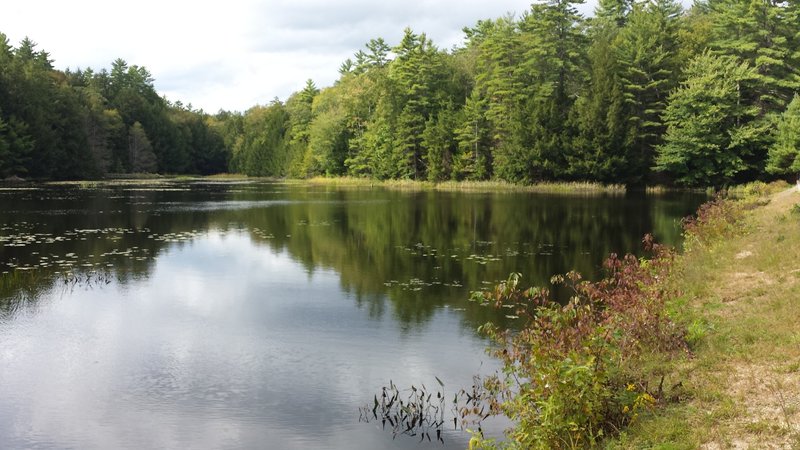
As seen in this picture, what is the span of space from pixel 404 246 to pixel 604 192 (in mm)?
40722

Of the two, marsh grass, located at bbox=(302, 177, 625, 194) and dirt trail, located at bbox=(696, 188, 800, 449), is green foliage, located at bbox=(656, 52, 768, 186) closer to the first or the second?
marsh grass, located at bbox=(302, 177, 625, 194)

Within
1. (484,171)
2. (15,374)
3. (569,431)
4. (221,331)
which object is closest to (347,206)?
(484,171)

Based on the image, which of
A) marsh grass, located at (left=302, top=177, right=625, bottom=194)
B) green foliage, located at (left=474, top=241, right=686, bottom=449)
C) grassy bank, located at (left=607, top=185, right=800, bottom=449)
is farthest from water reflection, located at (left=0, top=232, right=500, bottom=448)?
marsh grass, located at (left=302, top=177, right=625, bottom=194)

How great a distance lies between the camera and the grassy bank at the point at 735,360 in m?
6.56

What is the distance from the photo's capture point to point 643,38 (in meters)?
64.4

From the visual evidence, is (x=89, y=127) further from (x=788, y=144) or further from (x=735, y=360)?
(x=735, y=360)

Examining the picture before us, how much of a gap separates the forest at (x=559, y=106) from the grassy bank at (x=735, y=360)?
116 feet

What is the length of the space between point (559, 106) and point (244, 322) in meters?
58.7

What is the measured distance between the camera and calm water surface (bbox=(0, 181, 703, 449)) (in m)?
8.71

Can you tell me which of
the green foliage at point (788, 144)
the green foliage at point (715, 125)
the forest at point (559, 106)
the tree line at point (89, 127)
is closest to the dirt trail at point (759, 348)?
the green foliage at point (788, 144)

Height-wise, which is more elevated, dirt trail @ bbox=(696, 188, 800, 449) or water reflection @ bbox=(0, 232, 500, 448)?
dirt trail @ bbox=(696, 188, 800, 449)

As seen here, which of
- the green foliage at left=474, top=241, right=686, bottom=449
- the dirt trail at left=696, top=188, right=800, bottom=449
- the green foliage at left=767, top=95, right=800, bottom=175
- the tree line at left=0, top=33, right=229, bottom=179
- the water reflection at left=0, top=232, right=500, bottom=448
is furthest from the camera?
the tree line at left=0, top=33, right=229, bottom=179

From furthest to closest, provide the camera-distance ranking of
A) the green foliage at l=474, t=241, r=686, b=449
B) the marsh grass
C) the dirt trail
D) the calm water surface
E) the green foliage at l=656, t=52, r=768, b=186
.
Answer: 1. the marsh grass
2. the green foliage at l=656, t=52, r=768, b=186
3. the calm water surface
4. the green foliage at l=474, t=241, r=686, b=449
5. the dirt trail

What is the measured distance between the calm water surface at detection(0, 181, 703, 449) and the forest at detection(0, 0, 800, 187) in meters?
32.4
